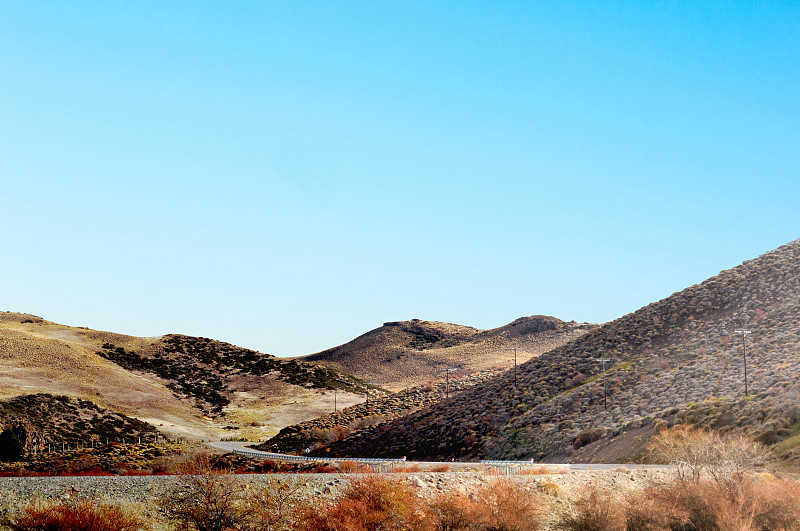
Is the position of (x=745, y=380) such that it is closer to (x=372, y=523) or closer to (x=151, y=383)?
(x=372, y=523)

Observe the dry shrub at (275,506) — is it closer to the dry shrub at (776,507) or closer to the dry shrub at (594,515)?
the dry shrub at (594,515)

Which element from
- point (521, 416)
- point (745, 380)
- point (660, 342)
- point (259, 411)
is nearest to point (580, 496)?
point (745, 380)

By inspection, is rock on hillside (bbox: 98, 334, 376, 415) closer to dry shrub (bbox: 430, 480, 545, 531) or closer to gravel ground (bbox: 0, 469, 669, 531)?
gravel ground (bbox: 0, 469, 669, 531)

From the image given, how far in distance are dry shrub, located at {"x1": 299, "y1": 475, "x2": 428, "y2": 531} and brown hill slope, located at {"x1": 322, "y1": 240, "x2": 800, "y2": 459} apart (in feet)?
79.5

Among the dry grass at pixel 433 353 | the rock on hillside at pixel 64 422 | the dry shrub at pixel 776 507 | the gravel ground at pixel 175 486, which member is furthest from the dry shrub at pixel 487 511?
the dry grass at pixel 433 353

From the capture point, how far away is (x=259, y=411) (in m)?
110

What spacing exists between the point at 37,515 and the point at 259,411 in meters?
91.5

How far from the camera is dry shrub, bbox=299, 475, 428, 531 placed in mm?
21625

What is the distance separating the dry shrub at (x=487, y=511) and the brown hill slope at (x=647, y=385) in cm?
2048

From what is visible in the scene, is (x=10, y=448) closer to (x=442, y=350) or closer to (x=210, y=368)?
(x=210, y=368)

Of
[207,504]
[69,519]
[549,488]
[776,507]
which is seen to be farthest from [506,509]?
[69,519]

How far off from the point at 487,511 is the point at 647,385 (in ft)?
121

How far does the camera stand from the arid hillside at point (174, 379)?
324 ft

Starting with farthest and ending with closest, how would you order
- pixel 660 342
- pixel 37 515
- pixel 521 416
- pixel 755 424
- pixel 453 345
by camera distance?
1. pixel 453 345
2. pixel 660 342
3. pixel 521 416
4. pixel 755 424
5. pixel 37 515
